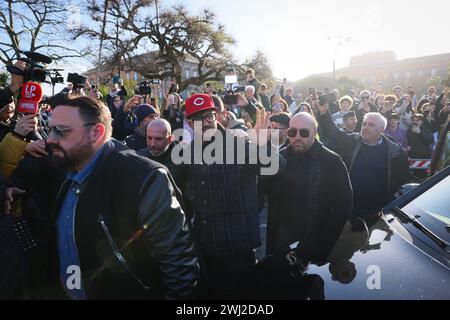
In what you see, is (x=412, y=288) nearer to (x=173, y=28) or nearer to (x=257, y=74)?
(x=173, y=28)

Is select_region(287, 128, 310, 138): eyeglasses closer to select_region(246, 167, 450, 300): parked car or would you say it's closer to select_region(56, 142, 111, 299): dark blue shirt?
select_region(246, 167, 450, 300): parked car

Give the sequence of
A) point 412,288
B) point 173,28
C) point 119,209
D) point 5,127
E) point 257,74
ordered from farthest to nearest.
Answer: point 257,74, point 173,28, point 5,127, point 119,209, point 412,288

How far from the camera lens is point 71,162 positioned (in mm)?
1846

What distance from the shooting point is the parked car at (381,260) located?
159 centimetres

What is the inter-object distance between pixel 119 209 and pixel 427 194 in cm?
198

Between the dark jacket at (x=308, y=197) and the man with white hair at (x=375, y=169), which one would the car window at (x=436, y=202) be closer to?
the dark jacket at (x=308, y=197)

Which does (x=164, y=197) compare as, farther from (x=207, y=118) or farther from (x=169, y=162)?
(x=169, y=162)

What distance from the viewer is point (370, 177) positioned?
4027 mm

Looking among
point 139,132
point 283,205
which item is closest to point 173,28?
point 139,132

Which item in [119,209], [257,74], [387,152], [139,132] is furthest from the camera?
[257,74]

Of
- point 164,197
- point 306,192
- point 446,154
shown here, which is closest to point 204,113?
point 306,192

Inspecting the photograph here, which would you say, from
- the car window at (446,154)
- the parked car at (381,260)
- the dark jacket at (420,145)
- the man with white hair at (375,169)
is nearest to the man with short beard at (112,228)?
the parked car at (381,260)

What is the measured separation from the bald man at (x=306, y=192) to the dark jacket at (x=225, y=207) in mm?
451

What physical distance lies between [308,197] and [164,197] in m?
1.65
